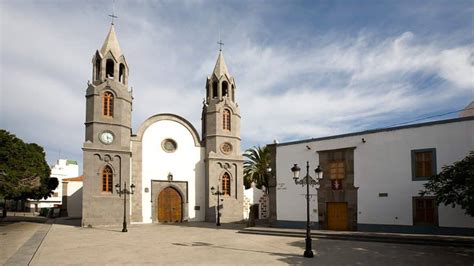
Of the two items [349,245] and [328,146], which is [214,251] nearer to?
[349,245]

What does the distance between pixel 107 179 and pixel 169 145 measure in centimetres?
600

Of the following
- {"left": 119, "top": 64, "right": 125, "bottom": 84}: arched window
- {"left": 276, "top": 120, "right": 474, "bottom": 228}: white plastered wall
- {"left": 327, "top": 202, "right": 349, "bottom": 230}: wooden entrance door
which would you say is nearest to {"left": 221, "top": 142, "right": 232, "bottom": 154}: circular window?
{"left": 119, "top": 64, "right": 125, "bottom": 84}: arched window

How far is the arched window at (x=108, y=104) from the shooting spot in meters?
28.9

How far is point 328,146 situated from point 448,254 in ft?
31.9

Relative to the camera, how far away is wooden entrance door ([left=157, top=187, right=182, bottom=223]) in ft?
101

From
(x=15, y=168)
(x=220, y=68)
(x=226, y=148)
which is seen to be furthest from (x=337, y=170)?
(x=15, y=168)

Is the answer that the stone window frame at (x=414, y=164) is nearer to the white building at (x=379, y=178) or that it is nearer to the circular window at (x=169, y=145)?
the white building at (x=379, y=178)

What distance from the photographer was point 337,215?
853 inches

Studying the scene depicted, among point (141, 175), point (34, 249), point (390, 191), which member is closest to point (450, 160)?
point (390, 191)

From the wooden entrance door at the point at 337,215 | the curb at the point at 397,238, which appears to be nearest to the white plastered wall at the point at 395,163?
the wooden entrance door at the point at 337,215

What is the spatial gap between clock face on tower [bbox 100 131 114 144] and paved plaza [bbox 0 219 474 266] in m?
10.2

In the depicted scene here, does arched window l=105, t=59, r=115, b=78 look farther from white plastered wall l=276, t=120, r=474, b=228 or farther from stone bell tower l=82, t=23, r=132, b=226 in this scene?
white plastered wall l=276, t=120, r=474, b=228

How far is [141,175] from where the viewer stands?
29969 millimetres

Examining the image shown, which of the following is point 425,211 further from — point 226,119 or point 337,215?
point 226,119
